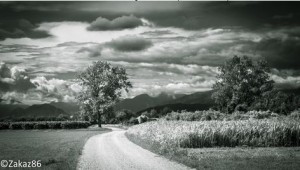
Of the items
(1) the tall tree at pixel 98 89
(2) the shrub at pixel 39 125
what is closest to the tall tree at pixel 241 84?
(1) the tall tree at pixel 98 89

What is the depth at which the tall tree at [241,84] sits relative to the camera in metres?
95.2

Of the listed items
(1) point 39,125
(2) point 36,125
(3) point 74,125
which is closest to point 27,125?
(2) point 36,125

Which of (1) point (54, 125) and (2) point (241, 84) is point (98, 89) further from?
(2) point (241, 84)

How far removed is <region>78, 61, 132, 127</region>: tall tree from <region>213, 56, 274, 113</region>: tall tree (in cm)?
3127

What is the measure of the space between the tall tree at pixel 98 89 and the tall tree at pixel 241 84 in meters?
31.3

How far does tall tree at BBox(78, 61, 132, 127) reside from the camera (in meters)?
84.0

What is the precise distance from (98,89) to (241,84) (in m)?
39.9

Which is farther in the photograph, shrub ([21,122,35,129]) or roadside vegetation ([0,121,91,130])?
shrub ([21,122,35,129])

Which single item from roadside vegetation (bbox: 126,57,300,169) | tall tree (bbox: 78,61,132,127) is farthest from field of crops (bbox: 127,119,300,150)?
tall tree (bbox: 78,61,132,127)

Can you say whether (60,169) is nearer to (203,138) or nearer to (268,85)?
(203,138)

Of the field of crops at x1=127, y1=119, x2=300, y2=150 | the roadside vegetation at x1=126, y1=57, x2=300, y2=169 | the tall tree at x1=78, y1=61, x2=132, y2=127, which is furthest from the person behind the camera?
the tall tree at x1=78, y1=61, x2=132, y2=127

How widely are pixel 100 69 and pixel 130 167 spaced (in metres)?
69.7

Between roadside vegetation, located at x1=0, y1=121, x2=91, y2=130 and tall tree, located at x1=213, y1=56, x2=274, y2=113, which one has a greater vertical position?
tall tree, located at x1=213, y1=56, x2=274, y2=113

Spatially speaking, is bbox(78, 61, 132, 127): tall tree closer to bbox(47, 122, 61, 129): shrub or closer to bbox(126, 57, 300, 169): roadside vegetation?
bbox(47, 122, 61, 129): shrub
